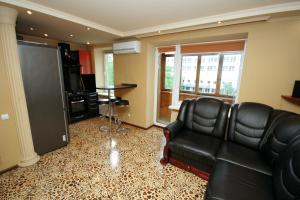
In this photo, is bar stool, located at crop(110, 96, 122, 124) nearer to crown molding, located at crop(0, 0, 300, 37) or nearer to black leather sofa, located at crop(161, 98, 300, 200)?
crown molding, located at crop(0, 0, 300, 37)

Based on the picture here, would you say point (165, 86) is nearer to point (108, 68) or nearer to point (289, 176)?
point (108, 68)

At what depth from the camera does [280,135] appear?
5.66 ft

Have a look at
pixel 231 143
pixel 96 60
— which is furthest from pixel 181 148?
pixel 96 60

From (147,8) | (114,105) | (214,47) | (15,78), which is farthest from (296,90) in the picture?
(15,78)

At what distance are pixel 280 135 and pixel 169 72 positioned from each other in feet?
9.28

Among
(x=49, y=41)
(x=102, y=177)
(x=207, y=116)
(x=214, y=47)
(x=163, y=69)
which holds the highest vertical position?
(x=49, y=41)

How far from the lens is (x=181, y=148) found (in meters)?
2.21

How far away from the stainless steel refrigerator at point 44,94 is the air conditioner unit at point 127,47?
5.34 feet

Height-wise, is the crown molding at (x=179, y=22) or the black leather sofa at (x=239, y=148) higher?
the crown molding at (x=179, y=22)

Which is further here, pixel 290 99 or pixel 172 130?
pixel 172 130

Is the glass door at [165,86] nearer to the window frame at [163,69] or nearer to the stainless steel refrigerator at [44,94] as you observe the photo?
the window frame at [163,69]

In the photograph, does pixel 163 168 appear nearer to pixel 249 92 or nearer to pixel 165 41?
pixel 249 92

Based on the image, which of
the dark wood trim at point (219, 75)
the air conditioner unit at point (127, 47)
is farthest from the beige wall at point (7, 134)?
the dark wood trim at point (219, 75)

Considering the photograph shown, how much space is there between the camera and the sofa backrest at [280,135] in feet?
5.36
